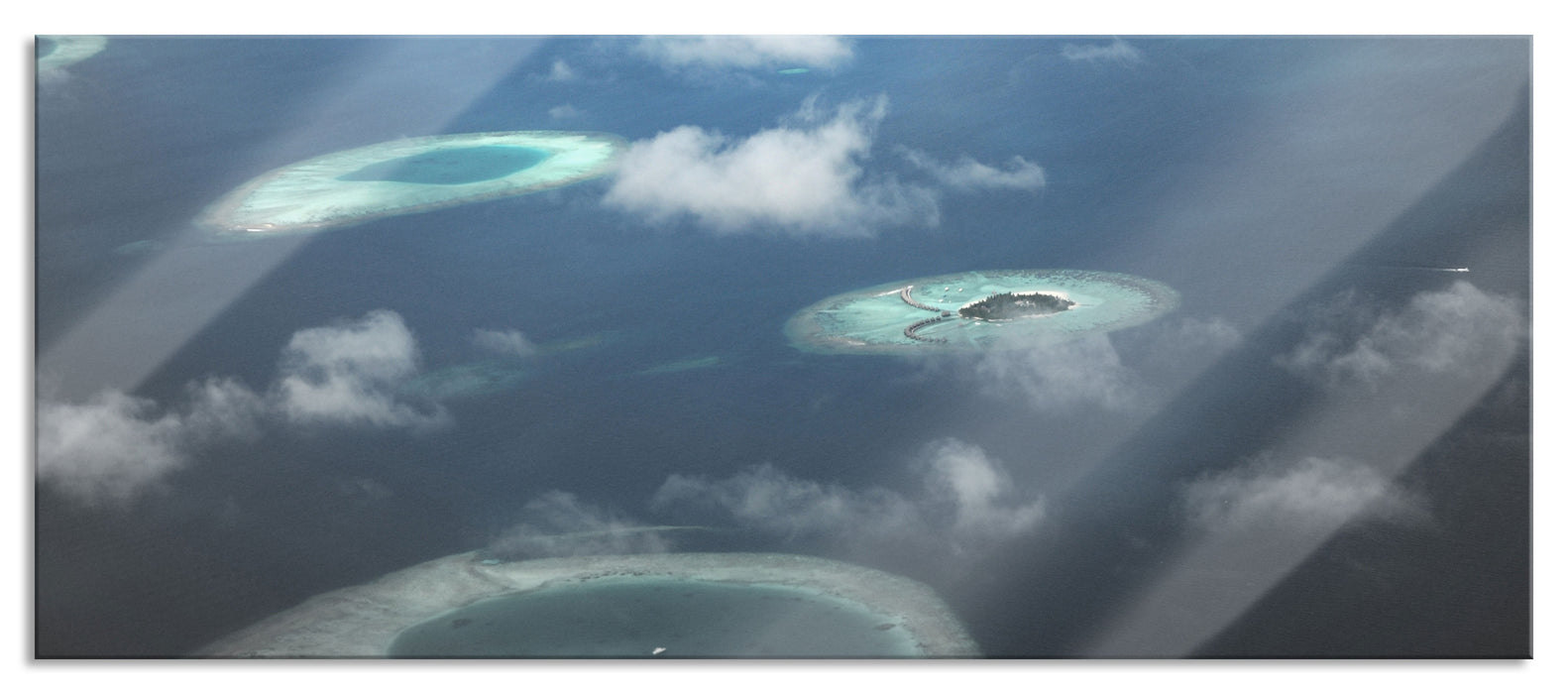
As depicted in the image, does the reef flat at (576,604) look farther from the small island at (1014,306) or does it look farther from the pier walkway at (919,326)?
the small island at (1014,306)

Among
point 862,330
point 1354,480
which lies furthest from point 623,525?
point 1354,480

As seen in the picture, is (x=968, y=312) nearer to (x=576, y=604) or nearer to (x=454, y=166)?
(x=576, y=604)

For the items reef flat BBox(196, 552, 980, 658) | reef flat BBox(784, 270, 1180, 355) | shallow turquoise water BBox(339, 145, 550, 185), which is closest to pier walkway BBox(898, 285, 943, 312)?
reef flat BBox(784, 270, 1180, 355)

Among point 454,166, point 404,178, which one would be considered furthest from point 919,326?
point 404,178

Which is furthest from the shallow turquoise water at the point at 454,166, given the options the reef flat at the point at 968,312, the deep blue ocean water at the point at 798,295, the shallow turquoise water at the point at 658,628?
the shallow turquoise water at the point at 658,628

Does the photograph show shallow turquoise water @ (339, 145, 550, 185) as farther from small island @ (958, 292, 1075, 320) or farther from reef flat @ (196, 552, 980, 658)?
small island @ (958, 292, 1075, 320)

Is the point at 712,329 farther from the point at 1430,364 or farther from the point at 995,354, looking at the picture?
the point at 1430,364
